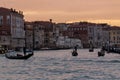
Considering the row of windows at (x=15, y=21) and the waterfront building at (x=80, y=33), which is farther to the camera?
the waterfront building at (x=80, y=33)

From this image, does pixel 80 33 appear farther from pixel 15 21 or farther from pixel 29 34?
pixel 15 21

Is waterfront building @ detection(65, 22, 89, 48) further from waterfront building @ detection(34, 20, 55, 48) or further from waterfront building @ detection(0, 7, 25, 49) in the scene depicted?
waterfront building @ detection(0, 7, 25, 49)

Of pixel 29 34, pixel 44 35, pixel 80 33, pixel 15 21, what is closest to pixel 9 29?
pixel 15 21

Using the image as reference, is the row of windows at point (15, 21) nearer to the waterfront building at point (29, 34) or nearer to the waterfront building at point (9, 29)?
the waterfront building at point (9, 29)

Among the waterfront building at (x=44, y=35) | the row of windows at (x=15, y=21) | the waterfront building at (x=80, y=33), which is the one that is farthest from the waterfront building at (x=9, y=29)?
the waterfront building at (x=80, y=33)

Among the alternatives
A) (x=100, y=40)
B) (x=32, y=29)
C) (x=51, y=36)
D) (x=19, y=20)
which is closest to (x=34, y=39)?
(x=32, y=29)

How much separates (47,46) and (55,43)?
6603mm

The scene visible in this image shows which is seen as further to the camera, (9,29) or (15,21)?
(15,21)

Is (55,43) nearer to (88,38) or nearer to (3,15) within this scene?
(88,38)

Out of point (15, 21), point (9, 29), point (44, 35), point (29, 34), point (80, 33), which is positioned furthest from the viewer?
point (80, 33)

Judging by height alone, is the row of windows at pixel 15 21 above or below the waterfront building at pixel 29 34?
above

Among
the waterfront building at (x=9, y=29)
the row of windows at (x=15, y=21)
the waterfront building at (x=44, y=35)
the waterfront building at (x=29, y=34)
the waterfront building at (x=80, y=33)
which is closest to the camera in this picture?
the waterfront building at (x=9, y=29)

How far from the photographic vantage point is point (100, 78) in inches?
1002

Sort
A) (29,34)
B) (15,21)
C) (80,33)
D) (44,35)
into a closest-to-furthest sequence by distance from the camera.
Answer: (15,21) < (29,34) < (44,35) < (80,33)
